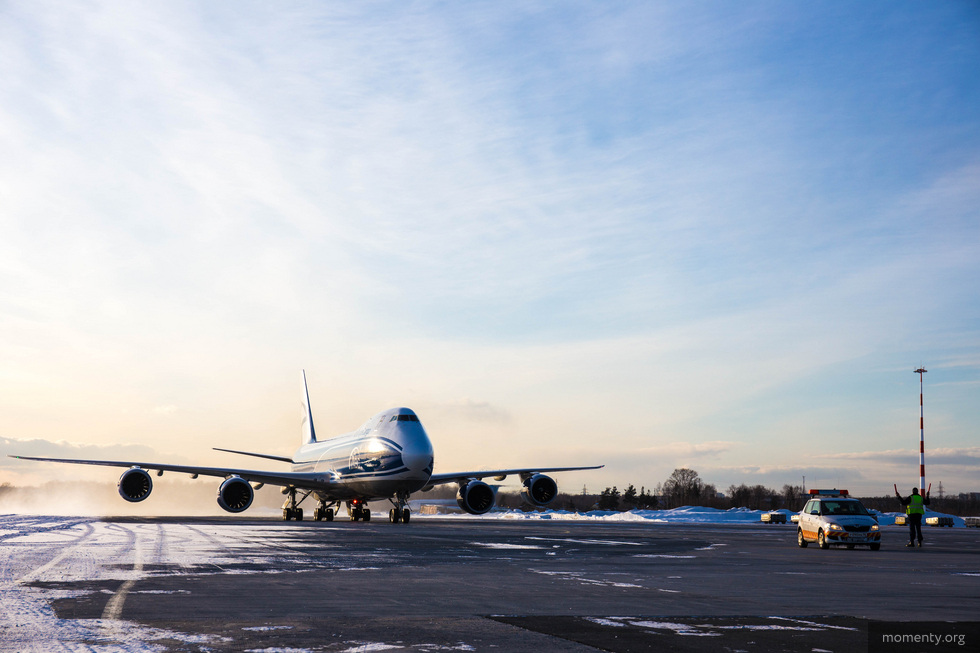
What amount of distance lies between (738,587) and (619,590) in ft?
6.62

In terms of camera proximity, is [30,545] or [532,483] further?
[532,483]

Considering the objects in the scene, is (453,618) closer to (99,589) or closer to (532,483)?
(99,589)

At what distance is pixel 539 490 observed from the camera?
4394cm

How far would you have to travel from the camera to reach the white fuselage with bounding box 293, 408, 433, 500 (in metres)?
38.1

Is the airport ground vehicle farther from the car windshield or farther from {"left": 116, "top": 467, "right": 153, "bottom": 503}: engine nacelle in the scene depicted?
{"left": 116, "top": 467, "right": 153, "bottom": 503}: engine nacelle

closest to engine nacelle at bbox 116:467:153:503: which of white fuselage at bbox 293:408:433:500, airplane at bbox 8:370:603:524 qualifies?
airplane at bbox 8:370:603:524

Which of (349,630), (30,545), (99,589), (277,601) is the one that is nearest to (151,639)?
(349,630)

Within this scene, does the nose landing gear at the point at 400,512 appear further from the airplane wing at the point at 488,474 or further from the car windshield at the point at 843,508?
the car windshield at the point at 843,508

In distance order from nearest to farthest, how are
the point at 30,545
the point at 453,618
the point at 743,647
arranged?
the point at 743,647
the point at 453,618
the point at 30,545

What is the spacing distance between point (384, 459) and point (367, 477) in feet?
6.45

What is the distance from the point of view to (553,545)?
22.4m

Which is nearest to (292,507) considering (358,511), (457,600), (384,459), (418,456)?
(358,511)

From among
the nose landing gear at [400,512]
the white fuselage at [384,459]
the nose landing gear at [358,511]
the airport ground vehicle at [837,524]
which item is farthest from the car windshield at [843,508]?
the nose landing gear at [358,511]

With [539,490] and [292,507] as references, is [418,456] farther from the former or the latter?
[292,507]
